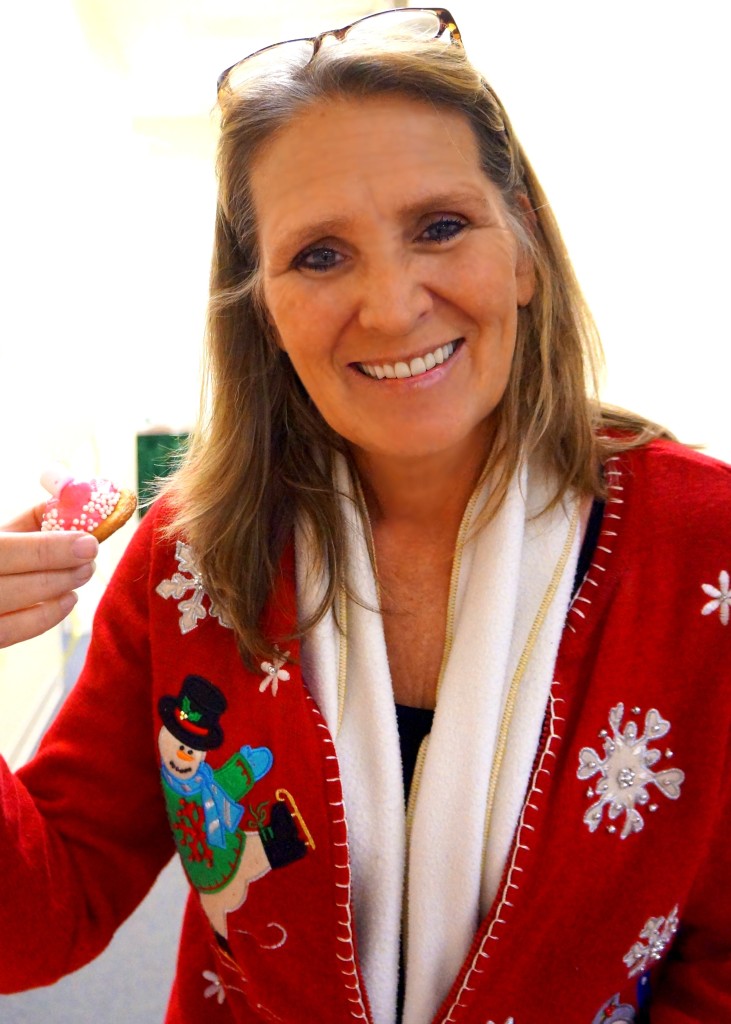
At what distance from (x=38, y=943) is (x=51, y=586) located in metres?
0.41

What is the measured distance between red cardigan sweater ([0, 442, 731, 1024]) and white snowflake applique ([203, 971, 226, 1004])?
5cm

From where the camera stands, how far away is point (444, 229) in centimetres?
89

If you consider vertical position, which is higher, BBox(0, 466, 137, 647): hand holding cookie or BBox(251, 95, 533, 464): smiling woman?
BBox(251, 95, 533, 464): smiling woman

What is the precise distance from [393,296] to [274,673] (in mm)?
426

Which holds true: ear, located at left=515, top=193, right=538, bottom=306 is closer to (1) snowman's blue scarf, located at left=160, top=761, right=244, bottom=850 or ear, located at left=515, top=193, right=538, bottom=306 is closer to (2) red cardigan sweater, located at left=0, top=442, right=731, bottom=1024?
(2) red cardigan sweater, located at left=0, top=442, right=731, bottom=1024

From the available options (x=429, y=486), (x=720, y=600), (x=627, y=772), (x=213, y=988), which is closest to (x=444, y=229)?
(x=429, y=486)

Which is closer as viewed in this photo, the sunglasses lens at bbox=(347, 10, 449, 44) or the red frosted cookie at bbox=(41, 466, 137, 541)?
the sunglasses lens at bbox=(347, 10, 449, 44)

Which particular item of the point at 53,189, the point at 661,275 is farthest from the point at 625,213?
the point at 53,189

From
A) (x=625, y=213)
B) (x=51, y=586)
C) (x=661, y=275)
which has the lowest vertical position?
(x=51, y=586)

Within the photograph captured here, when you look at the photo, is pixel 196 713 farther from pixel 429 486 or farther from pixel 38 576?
pixel 429 486

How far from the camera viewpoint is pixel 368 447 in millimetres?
972

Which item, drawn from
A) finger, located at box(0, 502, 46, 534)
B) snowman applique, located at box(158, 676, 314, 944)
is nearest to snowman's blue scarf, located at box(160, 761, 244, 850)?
snowman applique, located at box(158, 676, 314, 944)

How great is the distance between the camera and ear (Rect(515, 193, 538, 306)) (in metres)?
0.99

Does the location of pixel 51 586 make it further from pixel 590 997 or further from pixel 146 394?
pixel 146 394
